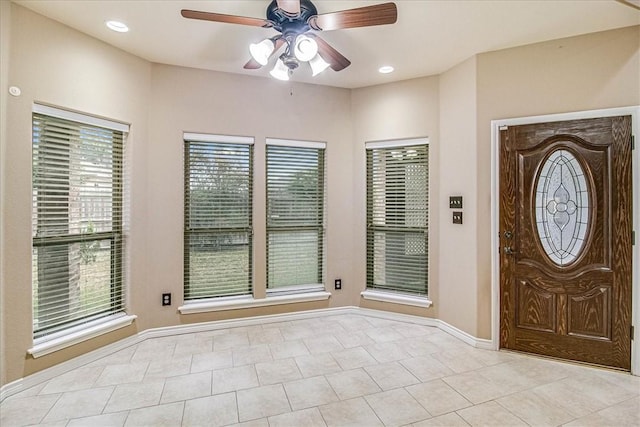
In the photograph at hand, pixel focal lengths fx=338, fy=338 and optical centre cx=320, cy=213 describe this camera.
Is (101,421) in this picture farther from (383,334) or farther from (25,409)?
(383,334)

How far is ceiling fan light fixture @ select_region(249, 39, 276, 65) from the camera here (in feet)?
7.92

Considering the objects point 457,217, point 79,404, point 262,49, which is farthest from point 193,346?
point 457,217

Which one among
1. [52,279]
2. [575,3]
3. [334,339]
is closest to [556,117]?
[575,3]

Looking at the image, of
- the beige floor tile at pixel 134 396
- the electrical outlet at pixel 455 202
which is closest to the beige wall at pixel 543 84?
the electrical outlet at pixel 455 202

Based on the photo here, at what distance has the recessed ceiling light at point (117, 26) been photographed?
2.77m

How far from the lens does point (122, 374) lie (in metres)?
2.77

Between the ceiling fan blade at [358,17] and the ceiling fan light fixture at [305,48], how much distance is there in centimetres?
11

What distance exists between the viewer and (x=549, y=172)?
306 cm

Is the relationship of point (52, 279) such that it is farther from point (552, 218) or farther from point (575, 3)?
point (575, 3)

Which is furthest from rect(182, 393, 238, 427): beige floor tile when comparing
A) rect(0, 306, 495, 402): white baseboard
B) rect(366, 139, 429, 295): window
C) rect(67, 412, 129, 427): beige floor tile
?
rect(366, 139, 429, 295): window

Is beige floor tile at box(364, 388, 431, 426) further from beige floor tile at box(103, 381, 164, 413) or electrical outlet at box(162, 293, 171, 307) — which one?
electrical outlet at box(162, 293, 171, 307)

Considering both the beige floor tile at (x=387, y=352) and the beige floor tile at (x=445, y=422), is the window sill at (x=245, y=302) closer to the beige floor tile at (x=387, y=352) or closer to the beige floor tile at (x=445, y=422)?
the beige floor tile at (x=387, y=352)

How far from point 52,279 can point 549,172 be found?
14.4 feet

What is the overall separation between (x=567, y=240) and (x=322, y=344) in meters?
2.45
